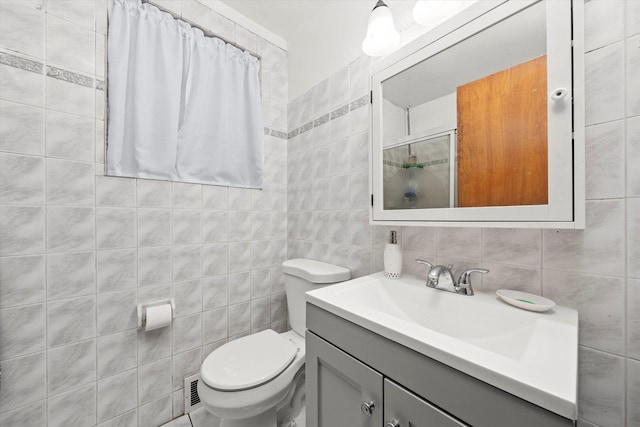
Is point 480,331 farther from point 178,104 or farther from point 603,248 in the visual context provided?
point 178,104

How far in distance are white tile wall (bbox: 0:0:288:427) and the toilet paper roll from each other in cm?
8

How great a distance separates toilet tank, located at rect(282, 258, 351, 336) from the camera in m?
1.24

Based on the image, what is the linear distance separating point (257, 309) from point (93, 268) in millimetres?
880

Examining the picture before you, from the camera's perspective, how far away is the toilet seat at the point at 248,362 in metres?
0.96

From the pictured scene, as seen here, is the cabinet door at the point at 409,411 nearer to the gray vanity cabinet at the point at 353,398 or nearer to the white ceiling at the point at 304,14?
the gray vanity cabinet at the point at 353,398

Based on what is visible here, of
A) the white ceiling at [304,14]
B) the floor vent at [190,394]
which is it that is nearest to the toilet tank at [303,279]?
the floor vent at [190,394]

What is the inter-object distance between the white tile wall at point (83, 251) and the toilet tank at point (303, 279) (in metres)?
0.42

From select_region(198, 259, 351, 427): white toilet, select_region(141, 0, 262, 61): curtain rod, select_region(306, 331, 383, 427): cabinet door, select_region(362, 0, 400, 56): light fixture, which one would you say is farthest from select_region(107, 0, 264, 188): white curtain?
select_region(306, 331, 383, 427): cabinet door

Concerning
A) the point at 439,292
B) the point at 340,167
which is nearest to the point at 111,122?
the point at 340,167

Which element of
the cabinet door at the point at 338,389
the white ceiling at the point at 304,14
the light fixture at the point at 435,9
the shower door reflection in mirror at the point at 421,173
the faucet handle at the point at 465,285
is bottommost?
the cabinet door at the point at 338,389

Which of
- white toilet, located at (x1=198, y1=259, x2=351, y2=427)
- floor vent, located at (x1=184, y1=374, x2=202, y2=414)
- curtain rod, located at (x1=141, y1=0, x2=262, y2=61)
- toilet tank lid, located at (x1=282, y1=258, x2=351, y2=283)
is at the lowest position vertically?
floor vent, located at (x1=184, y1=374, x2=202, y2=414)

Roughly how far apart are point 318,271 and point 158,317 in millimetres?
814

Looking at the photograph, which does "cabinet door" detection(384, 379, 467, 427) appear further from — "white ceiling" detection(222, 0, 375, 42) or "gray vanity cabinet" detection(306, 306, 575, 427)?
"white ceiling" detection(222, 0, 375, 42)

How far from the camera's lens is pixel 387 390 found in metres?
0.59
